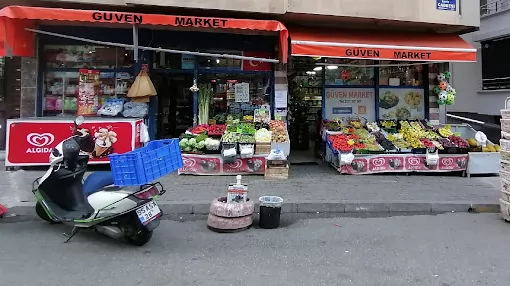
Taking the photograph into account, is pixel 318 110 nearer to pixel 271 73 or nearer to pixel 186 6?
pixel 271 73

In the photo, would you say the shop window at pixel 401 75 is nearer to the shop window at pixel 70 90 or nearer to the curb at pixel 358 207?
the curb at pixel 358 207

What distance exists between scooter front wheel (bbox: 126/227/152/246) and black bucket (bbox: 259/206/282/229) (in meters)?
1.63

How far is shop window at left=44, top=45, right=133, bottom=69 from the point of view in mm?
9578

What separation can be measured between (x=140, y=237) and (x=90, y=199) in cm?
80

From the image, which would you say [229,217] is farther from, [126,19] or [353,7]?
[353,7]

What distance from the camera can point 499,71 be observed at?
15.8 metres

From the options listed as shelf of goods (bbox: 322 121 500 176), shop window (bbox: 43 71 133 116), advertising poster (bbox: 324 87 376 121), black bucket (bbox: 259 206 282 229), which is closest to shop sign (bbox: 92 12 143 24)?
shop window (bbox: 43 71 133 116)

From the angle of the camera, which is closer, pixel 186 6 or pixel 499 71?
pixel 186 6

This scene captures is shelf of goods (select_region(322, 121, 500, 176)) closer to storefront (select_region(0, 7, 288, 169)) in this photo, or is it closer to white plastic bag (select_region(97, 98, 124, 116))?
storefront (select_region(0, 7, 288, 169))

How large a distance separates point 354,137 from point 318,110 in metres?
2.43

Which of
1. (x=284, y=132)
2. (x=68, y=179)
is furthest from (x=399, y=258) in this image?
(x=284, y=132)

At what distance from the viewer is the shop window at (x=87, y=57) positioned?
31.4ft

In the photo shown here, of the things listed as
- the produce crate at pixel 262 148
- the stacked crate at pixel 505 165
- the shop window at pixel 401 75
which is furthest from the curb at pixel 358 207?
the shop window at pixel 401 75

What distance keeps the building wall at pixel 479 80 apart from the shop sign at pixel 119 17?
14256 mm
